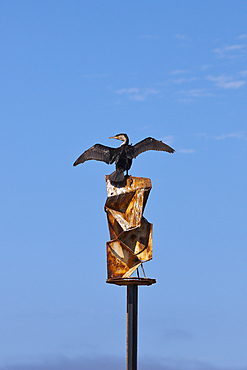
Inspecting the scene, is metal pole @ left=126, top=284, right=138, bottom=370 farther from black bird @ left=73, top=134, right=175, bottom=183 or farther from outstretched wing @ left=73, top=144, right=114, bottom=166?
outstretched wing @ left=73, top=144, right=114, bottom=166

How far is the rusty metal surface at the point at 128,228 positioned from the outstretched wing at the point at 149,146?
1192mm

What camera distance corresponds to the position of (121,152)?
26281 mm

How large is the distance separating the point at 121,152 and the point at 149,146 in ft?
3.68

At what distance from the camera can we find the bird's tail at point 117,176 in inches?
1016

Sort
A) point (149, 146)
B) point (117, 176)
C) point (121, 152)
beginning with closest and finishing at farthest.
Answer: point (117, 176) → point (121, 152) → point (149, 146)

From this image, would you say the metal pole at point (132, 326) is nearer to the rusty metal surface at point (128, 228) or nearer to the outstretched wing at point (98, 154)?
the rusty metal surface at point (128, 228)

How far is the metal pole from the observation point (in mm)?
24094

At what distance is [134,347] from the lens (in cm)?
2420

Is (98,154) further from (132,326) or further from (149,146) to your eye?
(132,326)

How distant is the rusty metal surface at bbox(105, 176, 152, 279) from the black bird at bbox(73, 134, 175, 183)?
1.56ft

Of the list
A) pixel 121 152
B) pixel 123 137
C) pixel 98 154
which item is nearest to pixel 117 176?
pixel 121 152

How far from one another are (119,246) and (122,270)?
0.80m

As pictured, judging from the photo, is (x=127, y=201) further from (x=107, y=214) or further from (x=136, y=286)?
(x=136, y=286)

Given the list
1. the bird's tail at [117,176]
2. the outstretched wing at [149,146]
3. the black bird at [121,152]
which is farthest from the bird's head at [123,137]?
the bird's tail at [117,176]
